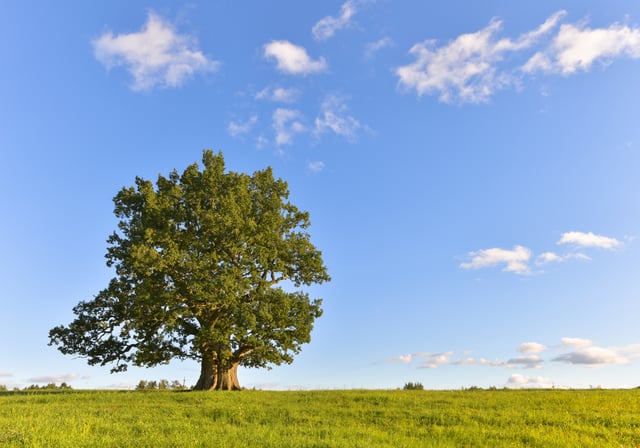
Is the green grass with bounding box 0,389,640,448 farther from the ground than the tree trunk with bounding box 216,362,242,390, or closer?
closer

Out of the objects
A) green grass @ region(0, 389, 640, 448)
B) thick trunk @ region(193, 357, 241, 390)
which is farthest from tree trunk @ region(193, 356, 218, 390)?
green grass @ region(0, 389, 640, 448)

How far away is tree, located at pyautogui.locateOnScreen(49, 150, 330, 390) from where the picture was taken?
33750 mm

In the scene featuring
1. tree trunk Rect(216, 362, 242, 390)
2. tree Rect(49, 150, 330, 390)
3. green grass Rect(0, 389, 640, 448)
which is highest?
tree Rect(49, 150, 330, 390)

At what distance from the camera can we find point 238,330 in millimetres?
34062

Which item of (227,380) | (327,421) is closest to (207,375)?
(227,380)

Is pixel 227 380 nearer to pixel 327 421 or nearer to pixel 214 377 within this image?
pixel 214 377

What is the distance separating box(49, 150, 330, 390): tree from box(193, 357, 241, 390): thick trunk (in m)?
0.07

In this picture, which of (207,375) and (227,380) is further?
(227,380)

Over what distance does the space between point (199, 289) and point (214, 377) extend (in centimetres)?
753

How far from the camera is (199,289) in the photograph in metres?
32.6

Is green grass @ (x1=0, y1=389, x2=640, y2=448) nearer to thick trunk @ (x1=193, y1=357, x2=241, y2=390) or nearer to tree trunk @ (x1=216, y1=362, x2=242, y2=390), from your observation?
thick trunk @ (x1=193, y1=357, x2=241, y2=390)

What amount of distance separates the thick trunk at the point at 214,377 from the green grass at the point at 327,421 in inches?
279

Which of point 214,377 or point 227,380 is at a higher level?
point 214,377

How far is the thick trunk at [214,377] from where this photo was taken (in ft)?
116
